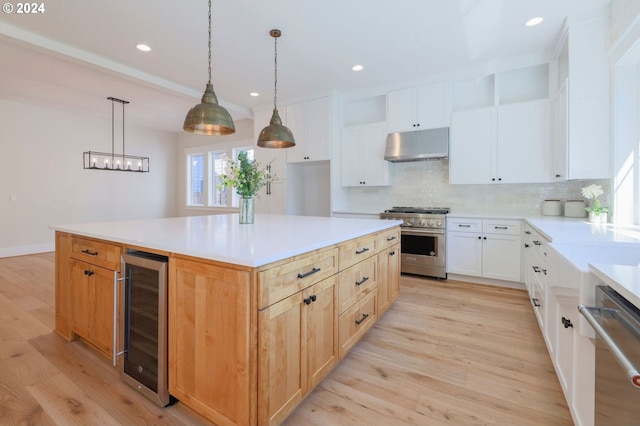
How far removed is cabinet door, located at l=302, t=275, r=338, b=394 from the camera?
1.56 meters

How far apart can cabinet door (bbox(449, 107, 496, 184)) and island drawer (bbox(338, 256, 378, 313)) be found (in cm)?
236

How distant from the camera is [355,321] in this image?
83.2 inches

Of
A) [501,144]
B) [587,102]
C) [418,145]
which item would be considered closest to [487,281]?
[501,144]

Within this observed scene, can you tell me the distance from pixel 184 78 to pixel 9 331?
11.3 feet

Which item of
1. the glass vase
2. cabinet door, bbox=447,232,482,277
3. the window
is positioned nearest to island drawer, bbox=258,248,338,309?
the glass vase

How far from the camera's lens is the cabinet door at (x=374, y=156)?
456 cm

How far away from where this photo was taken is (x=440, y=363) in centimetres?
205

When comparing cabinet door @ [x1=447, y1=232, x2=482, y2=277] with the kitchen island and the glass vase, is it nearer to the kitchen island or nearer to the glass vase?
the kitchen island

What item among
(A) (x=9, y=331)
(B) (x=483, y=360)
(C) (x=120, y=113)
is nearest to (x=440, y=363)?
(B) (x=483, y=360)

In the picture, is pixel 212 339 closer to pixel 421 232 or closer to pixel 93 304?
pixel 93 304

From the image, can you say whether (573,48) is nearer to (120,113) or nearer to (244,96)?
(244,96)

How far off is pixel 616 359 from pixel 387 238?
5.87 feet

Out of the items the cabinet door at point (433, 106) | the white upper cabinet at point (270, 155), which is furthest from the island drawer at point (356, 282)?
the white upper cabinet at point (270, 155)

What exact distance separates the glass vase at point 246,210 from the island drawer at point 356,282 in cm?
104
